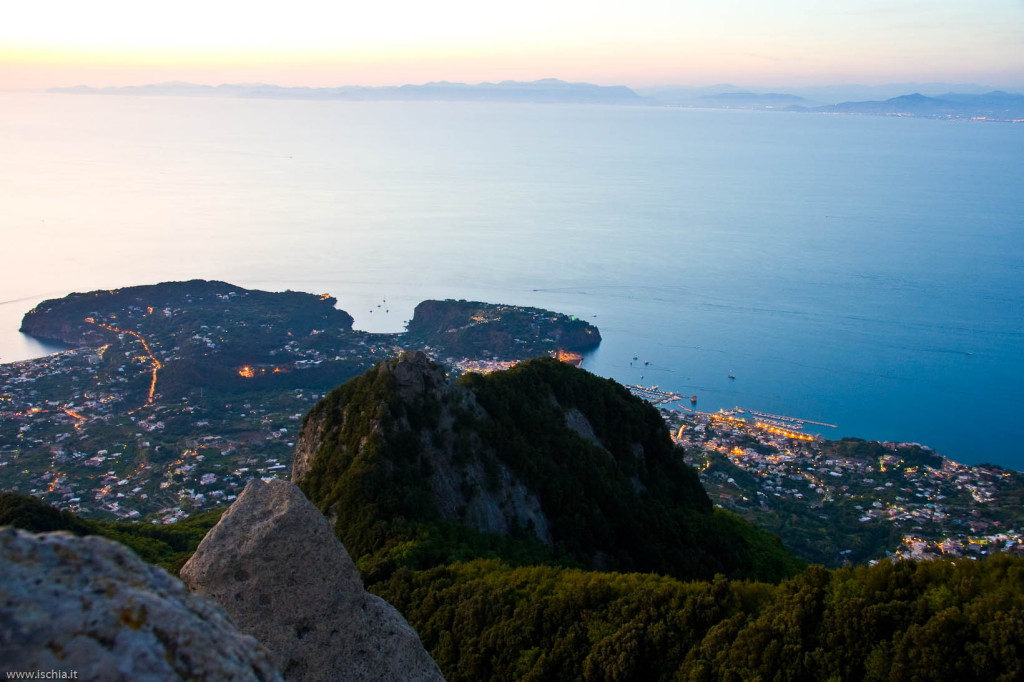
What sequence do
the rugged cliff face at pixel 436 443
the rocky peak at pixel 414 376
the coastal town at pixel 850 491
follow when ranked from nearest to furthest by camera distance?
the rugged cliff face at pixel 436 443 < the rocky peak at pixel 414 376 < the coastal town at pixel 850 491

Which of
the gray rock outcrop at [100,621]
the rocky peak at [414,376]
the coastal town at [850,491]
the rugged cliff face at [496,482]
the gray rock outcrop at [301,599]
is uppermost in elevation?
the gray rock outcrop at [100,621]

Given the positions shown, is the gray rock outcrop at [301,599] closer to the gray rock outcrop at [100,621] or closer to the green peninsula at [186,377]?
the gray rock outcrop at [100,621]

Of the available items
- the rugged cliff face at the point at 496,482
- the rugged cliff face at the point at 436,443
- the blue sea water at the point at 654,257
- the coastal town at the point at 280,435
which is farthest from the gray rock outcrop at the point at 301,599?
the blue sea water at the point at 654,257

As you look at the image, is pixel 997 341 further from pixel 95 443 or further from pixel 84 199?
pixel 84 199

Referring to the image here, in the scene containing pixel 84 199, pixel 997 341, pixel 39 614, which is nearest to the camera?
pixel 39 614

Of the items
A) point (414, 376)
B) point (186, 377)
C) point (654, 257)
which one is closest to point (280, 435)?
point (186, 377)

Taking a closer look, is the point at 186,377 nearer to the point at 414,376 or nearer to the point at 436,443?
the point at 414,376

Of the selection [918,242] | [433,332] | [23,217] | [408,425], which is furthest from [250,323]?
[918,242]
